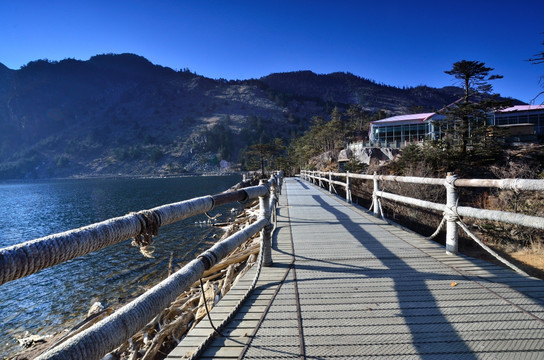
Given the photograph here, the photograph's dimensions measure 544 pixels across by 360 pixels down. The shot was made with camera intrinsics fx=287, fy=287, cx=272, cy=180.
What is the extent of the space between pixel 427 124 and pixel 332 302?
3933cm

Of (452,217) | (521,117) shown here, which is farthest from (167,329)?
(521,117)

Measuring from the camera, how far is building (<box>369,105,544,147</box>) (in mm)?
29953

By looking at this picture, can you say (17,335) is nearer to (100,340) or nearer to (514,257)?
(100,340)

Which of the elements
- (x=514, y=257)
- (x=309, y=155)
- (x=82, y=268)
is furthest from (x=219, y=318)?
(x=309, y=155)

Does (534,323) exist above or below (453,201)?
below

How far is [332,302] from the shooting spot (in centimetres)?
252

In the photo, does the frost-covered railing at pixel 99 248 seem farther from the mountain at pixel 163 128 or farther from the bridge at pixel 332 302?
the mountain at pixel 163 128

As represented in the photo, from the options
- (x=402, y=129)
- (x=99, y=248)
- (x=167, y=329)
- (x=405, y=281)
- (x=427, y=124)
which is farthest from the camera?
(x=402, y=129)

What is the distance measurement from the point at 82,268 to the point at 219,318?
974cm

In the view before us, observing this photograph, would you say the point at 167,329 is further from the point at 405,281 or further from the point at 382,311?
the point at 405,281

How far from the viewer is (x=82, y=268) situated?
975cm

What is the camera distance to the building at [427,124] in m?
30.0

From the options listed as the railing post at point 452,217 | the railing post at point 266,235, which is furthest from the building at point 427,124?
the railing post at point 266,235

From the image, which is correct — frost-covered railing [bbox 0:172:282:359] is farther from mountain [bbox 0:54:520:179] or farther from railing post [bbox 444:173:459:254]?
mountain [bbox 0:54:520:179]
